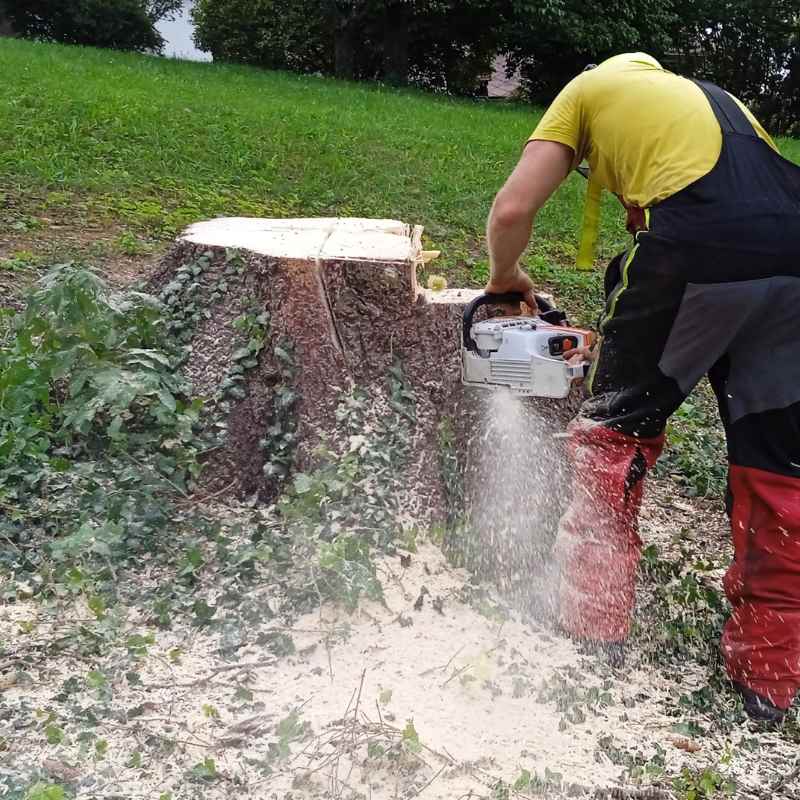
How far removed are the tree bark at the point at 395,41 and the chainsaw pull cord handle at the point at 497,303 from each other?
58.0 ft

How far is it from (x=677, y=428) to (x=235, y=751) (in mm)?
2921

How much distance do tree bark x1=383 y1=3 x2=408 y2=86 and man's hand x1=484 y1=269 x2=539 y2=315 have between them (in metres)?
17.7

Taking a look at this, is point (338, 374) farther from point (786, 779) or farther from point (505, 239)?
point (786, 779)

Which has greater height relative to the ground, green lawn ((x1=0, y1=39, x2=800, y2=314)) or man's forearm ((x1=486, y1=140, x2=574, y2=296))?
man's forearm ((x1=486, y1=140, x2=574, y2=296))

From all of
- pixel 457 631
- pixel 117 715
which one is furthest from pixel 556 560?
pixel 117 715

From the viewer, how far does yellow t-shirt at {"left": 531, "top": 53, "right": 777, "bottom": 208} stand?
2.43m

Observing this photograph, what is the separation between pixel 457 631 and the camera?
2.79 meters

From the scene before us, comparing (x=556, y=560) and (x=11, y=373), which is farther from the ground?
(x=11, y=373)

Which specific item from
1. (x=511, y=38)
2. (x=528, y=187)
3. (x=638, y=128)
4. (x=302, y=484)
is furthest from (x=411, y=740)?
(x=511, y=38)

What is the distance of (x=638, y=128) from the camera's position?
248 centimetres

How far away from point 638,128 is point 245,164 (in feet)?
18.2

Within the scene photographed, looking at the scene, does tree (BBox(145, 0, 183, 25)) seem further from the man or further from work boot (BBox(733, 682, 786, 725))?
work boot (BBox(733, 682, 786, 725))

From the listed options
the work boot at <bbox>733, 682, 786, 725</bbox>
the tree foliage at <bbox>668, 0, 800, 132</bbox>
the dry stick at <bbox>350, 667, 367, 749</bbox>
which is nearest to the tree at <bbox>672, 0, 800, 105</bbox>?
the tree foliage at <bbox>668, 0, 800, 132</bbox>

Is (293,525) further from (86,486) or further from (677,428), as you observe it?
(677,428)
